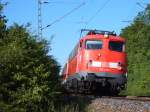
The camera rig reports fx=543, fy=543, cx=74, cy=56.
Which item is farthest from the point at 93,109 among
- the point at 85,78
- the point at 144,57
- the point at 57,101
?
the point at 144,57

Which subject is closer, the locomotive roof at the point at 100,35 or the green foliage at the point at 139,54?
the locomotive roof at the point at 100,35

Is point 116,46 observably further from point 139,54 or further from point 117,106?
point 139,54

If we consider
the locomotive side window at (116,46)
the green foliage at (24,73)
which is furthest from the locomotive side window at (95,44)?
the green foliage at (24,73)

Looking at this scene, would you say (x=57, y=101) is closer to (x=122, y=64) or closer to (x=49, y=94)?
(x=49, y=94)

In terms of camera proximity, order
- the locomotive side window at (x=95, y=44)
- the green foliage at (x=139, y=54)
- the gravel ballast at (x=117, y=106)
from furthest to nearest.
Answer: the green foliage at (x=139, y=54) → the locomotive side window at (x=95, y=44) → the gravel ballast at (x=117, y=106)

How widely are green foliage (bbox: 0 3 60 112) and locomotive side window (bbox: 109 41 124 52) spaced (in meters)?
9.17

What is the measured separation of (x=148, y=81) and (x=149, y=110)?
2732 centimetres

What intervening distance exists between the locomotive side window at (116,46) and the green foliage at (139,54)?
11325 millimetres

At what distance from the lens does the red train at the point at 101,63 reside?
27000 mm

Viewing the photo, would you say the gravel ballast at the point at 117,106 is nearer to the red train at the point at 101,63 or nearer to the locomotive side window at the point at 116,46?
the red train at the point at 101,63

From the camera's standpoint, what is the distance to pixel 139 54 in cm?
5466

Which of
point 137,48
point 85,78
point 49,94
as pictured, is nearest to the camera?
point 49,94

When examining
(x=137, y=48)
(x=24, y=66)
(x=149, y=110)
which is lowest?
(x=149, y=110)

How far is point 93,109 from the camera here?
19594 millimetres
